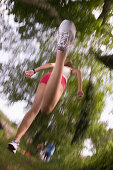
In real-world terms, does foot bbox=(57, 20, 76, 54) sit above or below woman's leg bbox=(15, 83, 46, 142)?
above

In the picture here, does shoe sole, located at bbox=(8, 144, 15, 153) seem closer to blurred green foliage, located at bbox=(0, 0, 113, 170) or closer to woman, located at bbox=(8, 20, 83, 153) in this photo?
woman, located at bbox=(8, 20, 83, 153)

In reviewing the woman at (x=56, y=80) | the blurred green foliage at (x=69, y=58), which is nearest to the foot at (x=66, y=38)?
the woman at (x=56, y=80)

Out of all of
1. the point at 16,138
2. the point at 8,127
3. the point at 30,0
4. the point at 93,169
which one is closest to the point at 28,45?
the point at 30,0

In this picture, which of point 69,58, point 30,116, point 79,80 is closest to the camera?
point 30,116

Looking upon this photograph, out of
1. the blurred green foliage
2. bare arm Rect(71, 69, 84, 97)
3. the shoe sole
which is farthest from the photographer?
the blurred green foliage

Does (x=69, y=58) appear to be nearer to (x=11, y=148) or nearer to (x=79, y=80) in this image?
(x=79, y=80)

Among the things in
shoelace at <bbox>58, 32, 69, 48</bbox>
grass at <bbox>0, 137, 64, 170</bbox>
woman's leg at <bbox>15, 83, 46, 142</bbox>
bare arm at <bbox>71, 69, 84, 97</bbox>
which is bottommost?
grass at <bbox>0, 137, 64, 170</bbox>

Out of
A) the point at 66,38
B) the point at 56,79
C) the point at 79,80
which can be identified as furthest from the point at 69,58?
the point at 56,79

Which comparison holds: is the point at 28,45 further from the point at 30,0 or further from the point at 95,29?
the point at 95,29

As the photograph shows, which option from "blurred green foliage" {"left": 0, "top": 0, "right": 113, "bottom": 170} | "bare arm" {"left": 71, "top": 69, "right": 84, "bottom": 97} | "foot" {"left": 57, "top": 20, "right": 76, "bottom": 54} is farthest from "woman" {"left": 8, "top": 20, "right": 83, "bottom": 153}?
"blurred green foliage" {"left": 0, "top": 0, "right": 113, "bottom": 170}

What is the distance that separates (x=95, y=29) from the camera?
155 cm

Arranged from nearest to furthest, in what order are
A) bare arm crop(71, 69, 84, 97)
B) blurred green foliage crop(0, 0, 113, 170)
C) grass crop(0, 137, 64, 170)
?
grass crop(0, 137, 64, 170) → bare arm crop(71, 69, 84, 97) → blurred green foliage crop(0, 0, 113, 170)

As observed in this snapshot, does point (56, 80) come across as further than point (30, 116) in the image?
No

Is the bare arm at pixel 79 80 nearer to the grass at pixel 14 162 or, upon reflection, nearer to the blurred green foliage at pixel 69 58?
the blurred green foliage at pixel 69 58
